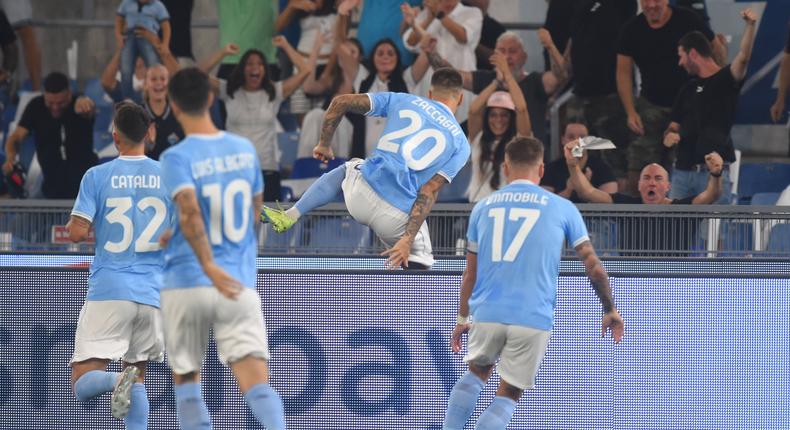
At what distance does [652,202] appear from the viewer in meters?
11.3

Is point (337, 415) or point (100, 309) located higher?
point (100, 309)

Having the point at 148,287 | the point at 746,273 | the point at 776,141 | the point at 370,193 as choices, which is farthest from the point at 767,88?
the point at 148,287

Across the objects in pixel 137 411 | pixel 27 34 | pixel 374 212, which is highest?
pixel 27 34

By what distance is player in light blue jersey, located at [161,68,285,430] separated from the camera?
22.9ft

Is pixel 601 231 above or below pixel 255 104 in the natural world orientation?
below

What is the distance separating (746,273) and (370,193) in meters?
2.73

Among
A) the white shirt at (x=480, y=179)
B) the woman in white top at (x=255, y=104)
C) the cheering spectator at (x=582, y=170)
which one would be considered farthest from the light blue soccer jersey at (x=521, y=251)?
the woman in white top at (x=255, y=104)

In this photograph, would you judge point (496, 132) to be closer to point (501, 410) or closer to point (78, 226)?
point (501, 410)

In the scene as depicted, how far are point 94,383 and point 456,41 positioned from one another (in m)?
6.20

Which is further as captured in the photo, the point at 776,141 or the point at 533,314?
the point at 776,141

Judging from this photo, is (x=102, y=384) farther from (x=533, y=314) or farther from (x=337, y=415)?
(x=533, y=314)

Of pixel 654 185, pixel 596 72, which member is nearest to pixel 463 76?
pixel 596 72

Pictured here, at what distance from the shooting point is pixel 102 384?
8.59m

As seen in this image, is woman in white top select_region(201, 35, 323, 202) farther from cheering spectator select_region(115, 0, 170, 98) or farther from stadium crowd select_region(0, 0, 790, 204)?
cheering spectator select_region(115, 0, 170, 98)
